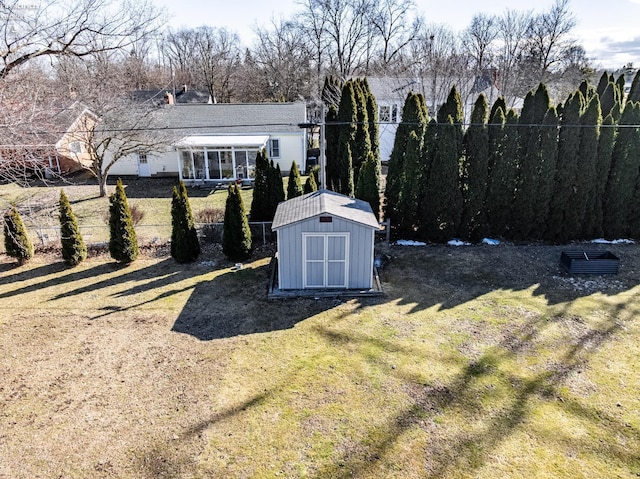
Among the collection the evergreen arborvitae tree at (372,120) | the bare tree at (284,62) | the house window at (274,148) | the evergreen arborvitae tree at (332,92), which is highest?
the bare tree at (284,62)

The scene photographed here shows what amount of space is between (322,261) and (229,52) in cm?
4462

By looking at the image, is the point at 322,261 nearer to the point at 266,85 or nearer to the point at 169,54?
the point at 266,85

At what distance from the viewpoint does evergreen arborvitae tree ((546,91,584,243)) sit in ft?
42.2

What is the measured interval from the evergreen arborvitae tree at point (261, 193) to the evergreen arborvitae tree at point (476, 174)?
255 inches

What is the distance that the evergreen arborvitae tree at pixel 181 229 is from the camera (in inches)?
466

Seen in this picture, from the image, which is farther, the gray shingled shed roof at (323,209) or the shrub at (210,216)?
the shrub at (210,216)

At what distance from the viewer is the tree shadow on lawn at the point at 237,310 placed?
8758 mm

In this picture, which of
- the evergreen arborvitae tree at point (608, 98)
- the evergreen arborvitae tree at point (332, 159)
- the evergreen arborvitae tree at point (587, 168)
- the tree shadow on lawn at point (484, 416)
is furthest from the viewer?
the evergreen arborvitae tree at point (332, 159)

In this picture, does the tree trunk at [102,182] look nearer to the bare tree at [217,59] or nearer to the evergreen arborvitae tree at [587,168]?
the evergreen arborvitae tree at [587,168]

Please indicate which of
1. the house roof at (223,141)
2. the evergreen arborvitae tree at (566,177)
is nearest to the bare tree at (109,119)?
the house roof at (223,141)

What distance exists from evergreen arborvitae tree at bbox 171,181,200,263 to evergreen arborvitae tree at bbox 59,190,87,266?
269 cm

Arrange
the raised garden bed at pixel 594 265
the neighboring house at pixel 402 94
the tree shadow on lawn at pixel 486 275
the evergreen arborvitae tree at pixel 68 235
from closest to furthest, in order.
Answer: the tree shadow on lawn at pixel 486 275, the raised garden bed at pixel 594 265, the evergreen arborvitae tree at pixel 68 235, the neighboring house at pixel 402 94

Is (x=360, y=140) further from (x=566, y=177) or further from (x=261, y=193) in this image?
(x=566, y=177)

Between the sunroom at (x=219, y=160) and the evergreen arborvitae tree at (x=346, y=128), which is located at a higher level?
the evergreen arborvitae tree at (x=346, y=128)
